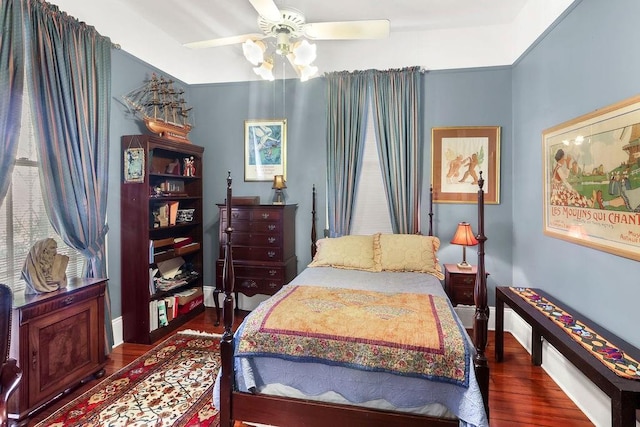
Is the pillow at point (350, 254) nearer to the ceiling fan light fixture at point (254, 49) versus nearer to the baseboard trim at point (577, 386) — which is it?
the baseboard trim at point (577, 386)

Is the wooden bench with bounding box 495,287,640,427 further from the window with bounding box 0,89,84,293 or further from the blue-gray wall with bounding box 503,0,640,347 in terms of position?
the window with bounding box 0,89,84,293

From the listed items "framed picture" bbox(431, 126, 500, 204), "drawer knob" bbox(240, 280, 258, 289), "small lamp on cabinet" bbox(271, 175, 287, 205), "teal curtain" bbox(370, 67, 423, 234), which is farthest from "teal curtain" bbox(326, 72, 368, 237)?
"drawer knob" bbox(240, 280, 258, 289)

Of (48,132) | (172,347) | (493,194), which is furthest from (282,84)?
(172,347)

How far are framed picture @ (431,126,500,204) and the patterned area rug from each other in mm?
3003

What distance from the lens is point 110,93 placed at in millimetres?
3123

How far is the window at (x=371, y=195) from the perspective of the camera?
3945 mm

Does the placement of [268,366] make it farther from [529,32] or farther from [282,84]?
[529,32]

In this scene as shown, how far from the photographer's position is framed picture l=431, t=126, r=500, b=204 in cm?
371

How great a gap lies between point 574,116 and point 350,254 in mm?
2152

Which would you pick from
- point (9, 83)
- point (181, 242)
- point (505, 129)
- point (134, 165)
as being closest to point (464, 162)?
point (505, 129)

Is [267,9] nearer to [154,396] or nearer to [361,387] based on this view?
[361,387]

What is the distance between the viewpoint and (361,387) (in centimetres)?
183

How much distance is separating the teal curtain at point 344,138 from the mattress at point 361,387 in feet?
7.16

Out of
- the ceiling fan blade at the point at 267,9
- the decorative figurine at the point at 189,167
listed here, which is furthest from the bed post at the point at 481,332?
the decorative figurine at the point at 189,167
